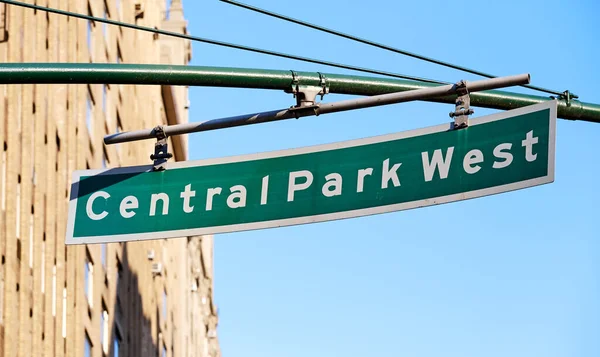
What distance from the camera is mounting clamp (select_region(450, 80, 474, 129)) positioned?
827 centimetres

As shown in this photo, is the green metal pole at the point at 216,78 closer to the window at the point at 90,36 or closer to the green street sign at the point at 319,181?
the green street sign at the point at 319,181

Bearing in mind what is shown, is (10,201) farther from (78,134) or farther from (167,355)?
(167,355)

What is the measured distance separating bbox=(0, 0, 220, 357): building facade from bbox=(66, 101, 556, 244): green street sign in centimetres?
1752

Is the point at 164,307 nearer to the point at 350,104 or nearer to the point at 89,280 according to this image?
the point at 89,280

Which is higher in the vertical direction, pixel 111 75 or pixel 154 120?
pixel 154 120

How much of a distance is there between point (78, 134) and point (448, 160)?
28.9 m

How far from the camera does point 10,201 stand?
27109 mm

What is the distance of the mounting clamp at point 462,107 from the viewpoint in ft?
27.1

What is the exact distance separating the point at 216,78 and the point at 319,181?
94cm

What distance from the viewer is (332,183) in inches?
329

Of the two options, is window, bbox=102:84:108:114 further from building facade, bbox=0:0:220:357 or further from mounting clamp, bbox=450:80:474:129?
mounting clamp, bbox=450:80:474:129

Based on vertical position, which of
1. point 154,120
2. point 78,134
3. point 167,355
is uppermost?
point 154,120

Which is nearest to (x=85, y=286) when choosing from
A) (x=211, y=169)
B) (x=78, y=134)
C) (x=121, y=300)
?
(x=78, y=134)

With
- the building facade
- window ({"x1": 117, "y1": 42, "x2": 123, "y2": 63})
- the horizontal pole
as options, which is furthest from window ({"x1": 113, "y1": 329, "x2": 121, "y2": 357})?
the horizontal pole
